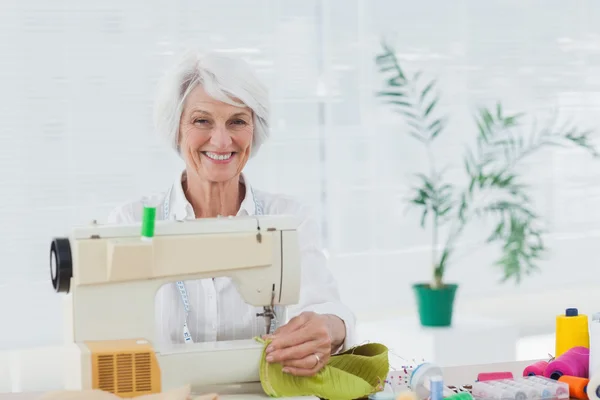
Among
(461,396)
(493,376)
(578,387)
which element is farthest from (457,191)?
(461,396)

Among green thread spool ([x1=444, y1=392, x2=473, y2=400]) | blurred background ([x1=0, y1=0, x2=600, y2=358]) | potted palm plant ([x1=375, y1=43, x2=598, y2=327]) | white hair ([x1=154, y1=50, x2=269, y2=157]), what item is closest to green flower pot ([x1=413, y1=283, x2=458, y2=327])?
potted palm plant ([x1=375, y1=43, x2=598, y2=327])

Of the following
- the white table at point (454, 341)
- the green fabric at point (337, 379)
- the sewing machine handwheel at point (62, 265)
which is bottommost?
the white table at point (454, 341)

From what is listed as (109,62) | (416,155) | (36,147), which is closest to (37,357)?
(36,147)

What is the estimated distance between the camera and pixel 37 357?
16.6ft

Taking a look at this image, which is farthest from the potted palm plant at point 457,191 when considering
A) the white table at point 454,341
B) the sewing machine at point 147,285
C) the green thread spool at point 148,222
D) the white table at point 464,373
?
the green thread spool at point 148,222

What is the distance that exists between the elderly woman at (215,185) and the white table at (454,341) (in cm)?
262

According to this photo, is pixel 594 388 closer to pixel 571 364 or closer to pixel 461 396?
pixel 571 364

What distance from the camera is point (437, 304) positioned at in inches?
205

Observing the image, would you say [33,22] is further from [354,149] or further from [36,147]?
[354,149]

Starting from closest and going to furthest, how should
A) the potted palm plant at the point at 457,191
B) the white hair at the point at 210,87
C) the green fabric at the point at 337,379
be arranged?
the green fabric at the point at 337,379
the white hair at the point at 210,87
the potted palm plant at the point at 457,191

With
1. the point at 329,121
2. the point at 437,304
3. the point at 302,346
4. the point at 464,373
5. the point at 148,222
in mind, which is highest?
the point at 329,121

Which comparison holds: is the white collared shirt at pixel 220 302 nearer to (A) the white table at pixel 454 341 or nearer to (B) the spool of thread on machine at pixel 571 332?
(B) the spool of thread on machine at pixel 571 332

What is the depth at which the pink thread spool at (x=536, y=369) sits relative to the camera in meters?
2.25

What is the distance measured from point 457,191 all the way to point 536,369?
4135 mm
